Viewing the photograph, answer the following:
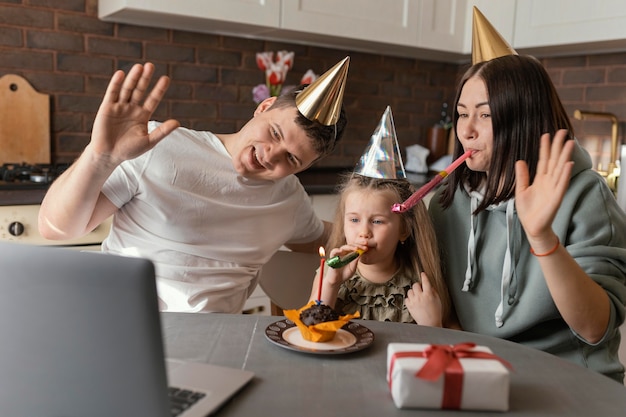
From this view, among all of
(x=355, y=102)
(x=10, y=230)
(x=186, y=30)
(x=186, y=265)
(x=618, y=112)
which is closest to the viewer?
(x=186, y=265)

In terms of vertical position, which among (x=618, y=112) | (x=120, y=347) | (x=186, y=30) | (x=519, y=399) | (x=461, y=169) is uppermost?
(x=186, y=30)

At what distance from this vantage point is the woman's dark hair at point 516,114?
4.56 ft

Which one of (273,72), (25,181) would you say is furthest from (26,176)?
(273,72)

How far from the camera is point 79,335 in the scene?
688 millimetres

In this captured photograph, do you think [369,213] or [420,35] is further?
[420,35]

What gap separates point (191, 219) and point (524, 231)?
29.8 inches

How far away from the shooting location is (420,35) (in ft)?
10.2

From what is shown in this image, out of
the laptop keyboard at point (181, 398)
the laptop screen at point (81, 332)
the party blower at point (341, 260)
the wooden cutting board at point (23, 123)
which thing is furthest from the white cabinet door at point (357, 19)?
the laptop screen at point (81, 332)

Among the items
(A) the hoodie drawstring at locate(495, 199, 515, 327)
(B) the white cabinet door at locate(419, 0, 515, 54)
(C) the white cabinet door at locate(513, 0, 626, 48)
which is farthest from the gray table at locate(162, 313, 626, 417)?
(B) the white cabinet door at locate(419, 0, 515, 54)

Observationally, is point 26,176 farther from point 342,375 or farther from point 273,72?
point 342,375

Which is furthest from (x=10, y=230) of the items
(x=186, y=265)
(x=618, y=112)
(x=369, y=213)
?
(x=618, y=112)

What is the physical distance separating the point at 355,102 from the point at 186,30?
98 cm

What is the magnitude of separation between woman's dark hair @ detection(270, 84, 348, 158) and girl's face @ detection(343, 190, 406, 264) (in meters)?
0.15

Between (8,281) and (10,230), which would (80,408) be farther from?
(10,230)
